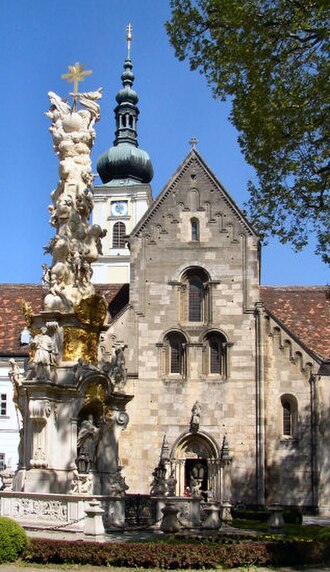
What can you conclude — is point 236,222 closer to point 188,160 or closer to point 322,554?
point 188,160

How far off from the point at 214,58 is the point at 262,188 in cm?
356

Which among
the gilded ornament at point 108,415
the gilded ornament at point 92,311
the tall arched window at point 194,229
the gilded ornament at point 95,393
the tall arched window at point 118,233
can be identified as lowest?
the gilded ornament at point 108,415

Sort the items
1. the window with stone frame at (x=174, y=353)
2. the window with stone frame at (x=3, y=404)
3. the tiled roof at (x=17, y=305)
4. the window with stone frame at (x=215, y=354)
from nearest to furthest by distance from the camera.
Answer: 1. the window with stone frame at (x=215, y=354)
2. the window with stone frame at (x=174, y=353)
3. the window with stone frame at (x=3, y=404)
4. the tiled roof at (x=17, y=305)

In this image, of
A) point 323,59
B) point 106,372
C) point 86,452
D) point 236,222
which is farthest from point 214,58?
point 236,222

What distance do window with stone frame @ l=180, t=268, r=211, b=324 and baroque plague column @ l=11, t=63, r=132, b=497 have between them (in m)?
17.9

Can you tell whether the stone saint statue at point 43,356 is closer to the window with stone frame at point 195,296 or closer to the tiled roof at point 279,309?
the window with stone frame at point 195,296

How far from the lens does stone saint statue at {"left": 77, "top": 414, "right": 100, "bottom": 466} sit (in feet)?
86.1

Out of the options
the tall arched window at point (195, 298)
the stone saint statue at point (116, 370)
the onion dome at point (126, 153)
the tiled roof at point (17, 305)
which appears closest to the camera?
the stone saint statue at point (116, 370)

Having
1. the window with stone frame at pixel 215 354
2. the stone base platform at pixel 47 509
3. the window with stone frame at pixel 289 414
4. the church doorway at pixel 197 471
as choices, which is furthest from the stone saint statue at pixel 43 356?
the window with stone frame at pixel 289 414

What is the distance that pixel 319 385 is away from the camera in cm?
4409

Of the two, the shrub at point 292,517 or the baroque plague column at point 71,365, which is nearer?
the baroque plague column at point 71,365

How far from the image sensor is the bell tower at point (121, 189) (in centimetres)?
7406

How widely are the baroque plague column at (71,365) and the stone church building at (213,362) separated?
53.9 ft

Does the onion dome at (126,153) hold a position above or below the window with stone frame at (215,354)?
above
